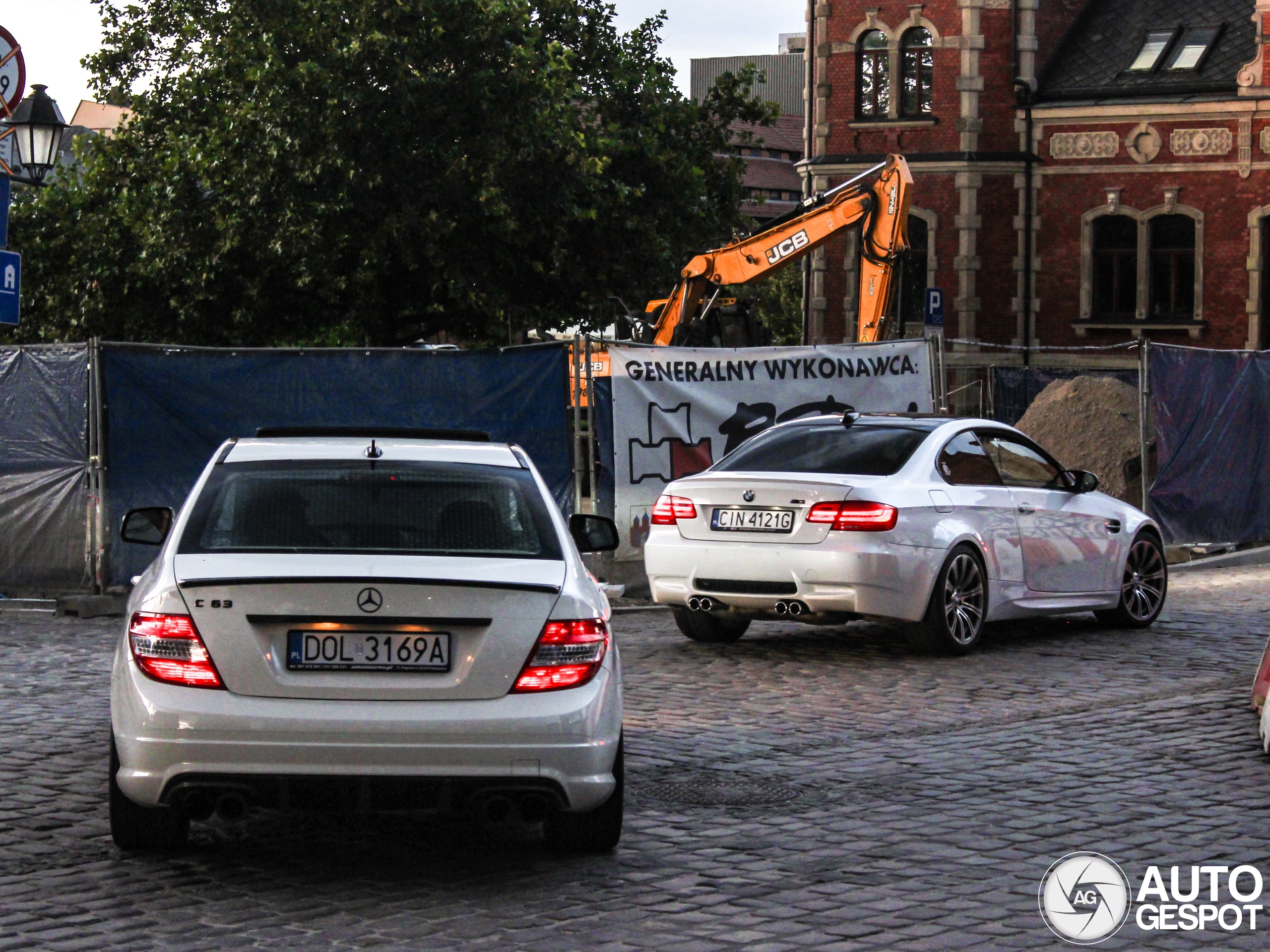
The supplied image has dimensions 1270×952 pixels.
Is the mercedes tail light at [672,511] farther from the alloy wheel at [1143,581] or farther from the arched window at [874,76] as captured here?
the arched window at [874,76]

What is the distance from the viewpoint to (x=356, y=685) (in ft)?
18.6

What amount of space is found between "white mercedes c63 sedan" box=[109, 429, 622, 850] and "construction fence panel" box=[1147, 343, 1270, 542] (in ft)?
43.4

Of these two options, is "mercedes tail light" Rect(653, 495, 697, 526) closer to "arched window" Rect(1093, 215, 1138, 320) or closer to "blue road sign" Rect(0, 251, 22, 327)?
"blue road sign" Rect(0, 251, 22, 327)

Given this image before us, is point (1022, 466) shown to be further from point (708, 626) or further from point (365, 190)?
point (365, 190)

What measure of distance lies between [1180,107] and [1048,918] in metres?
36.6

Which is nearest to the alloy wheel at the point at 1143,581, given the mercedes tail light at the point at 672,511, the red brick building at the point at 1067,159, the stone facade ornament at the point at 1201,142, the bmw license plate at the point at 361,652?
the mercedes tail light at the point at 672,511

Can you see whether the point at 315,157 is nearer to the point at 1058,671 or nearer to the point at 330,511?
the point at 1058,671

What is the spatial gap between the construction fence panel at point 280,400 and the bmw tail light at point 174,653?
7.82m

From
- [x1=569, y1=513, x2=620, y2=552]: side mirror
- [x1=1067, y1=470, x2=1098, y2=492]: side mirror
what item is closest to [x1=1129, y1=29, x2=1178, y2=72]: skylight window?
[x1=1067, y1=470, x2=1098, y2=492]: side mirror

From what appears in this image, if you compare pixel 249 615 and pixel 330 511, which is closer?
pixel 249 615

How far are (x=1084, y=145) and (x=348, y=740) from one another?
3728 cm

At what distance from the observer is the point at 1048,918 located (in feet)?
18.0

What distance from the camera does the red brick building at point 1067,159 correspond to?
3947 cm

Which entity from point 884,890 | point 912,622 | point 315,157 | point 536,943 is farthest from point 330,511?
point 315,157
